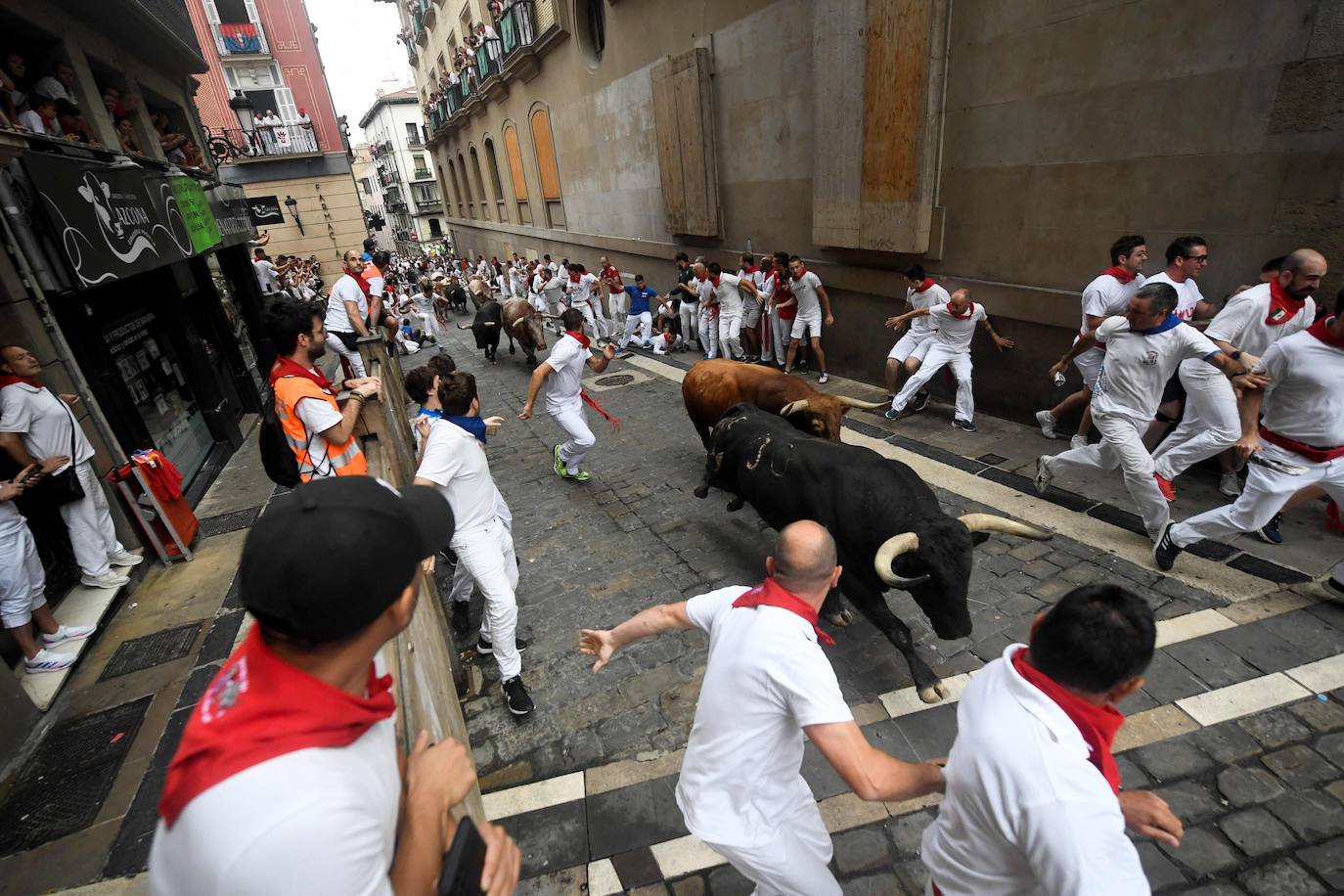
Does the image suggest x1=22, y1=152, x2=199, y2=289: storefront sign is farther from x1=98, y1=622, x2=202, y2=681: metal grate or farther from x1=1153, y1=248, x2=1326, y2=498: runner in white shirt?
x1=1153, y1=248, x2=1326, y2=498: runner in white shirt

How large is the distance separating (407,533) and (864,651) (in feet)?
12.0

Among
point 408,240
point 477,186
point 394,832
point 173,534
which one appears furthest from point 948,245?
point 408,240

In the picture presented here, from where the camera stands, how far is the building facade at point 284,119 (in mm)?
25484

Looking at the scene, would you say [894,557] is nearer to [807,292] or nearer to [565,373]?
[565,373]

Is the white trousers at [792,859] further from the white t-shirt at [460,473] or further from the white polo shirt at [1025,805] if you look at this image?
the white t-shirt at [460,473]

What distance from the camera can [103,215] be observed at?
6641mm

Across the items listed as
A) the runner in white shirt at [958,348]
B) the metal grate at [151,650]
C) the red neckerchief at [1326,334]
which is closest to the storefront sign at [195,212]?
the metal grate at [151,650]

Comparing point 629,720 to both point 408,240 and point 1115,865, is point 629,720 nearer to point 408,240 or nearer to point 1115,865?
point 1115,865

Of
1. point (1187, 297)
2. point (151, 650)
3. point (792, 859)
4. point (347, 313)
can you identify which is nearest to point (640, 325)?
point (347, 313)

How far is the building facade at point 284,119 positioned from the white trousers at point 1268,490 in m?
30.9

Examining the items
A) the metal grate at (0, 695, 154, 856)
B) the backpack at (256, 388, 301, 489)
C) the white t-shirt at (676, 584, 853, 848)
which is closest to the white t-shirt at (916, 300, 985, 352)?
the white t-shirt at (676, 584, 853, 848)

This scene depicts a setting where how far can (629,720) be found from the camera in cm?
378

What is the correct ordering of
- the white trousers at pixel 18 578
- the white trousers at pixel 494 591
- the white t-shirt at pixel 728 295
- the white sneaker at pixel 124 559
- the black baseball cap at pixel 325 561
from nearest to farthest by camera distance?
1. the black baseball cap at pixel 325 561
2. the white trousers at pixel 494 591
3. the white trousers at pixel 18 578
4. the white sneaker at pixel 124 559
5. the white t-shirt at pixel 728 295


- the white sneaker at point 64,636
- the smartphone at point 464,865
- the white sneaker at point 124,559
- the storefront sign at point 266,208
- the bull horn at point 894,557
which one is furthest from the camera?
the storefront sign at point 266,208
